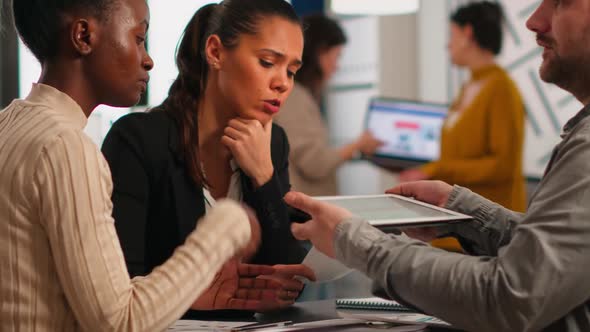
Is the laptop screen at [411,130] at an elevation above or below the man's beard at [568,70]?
below

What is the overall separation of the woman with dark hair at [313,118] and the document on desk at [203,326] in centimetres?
217

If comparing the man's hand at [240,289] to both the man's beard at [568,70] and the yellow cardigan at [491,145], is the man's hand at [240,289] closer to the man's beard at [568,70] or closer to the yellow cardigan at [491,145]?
the man's beard at [568,70]

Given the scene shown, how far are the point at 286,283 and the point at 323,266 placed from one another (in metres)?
0.16

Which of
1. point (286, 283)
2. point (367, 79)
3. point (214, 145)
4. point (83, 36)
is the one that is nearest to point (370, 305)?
point (286, 283)

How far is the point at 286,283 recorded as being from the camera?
180cm

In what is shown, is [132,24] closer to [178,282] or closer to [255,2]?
[178,282]

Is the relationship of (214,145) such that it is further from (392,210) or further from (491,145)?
(491,145)

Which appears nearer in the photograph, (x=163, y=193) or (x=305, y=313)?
(x=305, y=313)

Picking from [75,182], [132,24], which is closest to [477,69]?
[132,24]

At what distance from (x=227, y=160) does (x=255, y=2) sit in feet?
1.25

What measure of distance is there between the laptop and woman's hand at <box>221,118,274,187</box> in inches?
101

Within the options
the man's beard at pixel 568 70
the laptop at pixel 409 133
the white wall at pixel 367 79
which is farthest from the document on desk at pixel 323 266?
the white wall at pixel 367 79

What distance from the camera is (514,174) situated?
3.91m

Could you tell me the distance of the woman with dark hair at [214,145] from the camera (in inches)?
73.7
